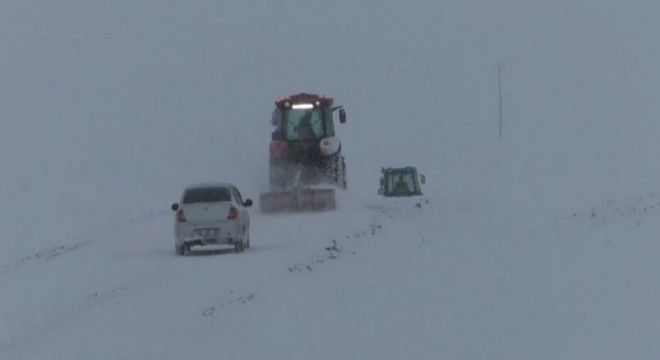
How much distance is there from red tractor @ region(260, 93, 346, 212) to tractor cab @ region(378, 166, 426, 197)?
256 inches

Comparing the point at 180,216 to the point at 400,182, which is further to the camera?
the point at 400,182

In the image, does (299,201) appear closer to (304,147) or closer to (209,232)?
(304,147)

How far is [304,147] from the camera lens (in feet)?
121

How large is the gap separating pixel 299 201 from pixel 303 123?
18.7 feet

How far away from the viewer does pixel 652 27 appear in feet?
304

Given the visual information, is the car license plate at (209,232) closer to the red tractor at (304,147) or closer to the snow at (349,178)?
the snow at (349,178)

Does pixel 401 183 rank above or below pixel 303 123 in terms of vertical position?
below

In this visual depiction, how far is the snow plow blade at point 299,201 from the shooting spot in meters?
32.1

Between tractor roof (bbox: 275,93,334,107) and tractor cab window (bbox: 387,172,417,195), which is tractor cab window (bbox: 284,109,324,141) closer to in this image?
tractor roof (bbox: 275,93,334,107)

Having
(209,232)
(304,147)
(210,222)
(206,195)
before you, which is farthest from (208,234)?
(304,147)

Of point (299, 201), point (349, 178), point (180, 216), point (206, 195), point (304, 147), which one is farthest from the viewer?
point (349, 178)

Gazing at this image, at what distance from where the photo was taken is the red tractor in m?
36.7

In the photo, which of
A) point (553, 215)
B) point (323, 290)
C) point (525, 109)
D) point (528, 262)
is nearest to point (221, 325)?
point (323, 290)

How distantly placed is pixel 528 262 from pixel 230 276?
15.4ft
